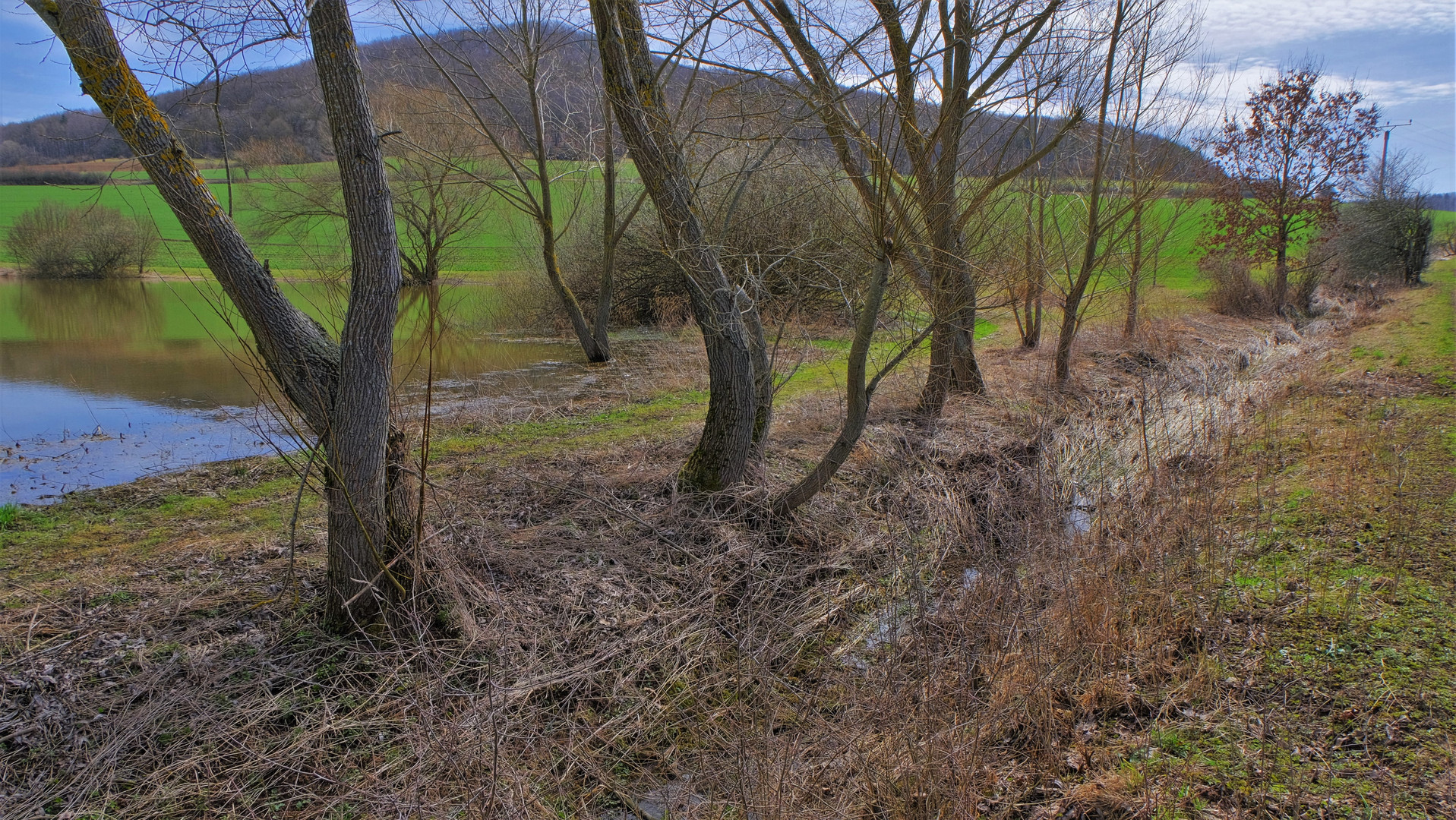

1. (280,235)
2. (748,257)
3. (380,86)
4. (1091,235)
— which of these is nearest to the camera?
(1091,235)

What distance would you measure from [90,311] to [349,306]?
934 inches

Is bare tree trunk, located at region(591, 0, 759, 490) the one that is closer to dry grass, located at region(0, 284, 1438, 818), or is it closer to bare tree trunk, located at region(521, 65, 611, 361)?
dry grass, located at region(0, 284, 1438, 818)

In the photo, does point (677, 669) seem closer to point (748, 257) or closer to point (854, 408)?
point (854, 408)

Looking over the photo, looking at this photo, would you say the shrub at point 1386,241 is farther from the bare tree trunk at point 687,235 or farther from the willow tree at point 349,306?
the willow tree at point 349,306

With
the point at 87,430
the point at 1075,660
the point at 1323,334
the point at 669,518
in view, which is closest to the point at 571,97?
the point at 87,430

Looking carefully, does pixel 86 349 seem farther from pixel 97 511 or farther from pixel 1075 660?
pixel 1075 660

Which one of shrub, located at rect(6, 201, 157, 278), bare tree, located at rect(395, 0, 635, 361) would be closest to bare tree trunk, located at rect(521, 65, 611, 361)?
bare tree, located at rect(395, 0, 635, 361)

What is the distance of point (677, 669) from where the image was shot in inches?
182

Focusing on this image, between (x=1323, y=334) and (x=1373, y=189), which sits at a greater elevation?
(x=1373, y=189)

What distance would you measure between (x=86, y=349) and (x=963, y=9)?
57.3ft

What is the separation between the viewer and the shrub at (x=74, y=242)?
96.2 feet

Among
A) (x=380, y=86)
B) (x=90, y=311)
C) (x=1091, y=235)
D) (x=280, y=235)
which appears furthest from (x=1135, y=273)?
(x=90, y=311)

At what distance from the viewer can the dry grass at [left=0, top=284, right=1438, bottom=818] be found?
11.2 feet

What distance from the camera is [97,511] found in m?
6.35
